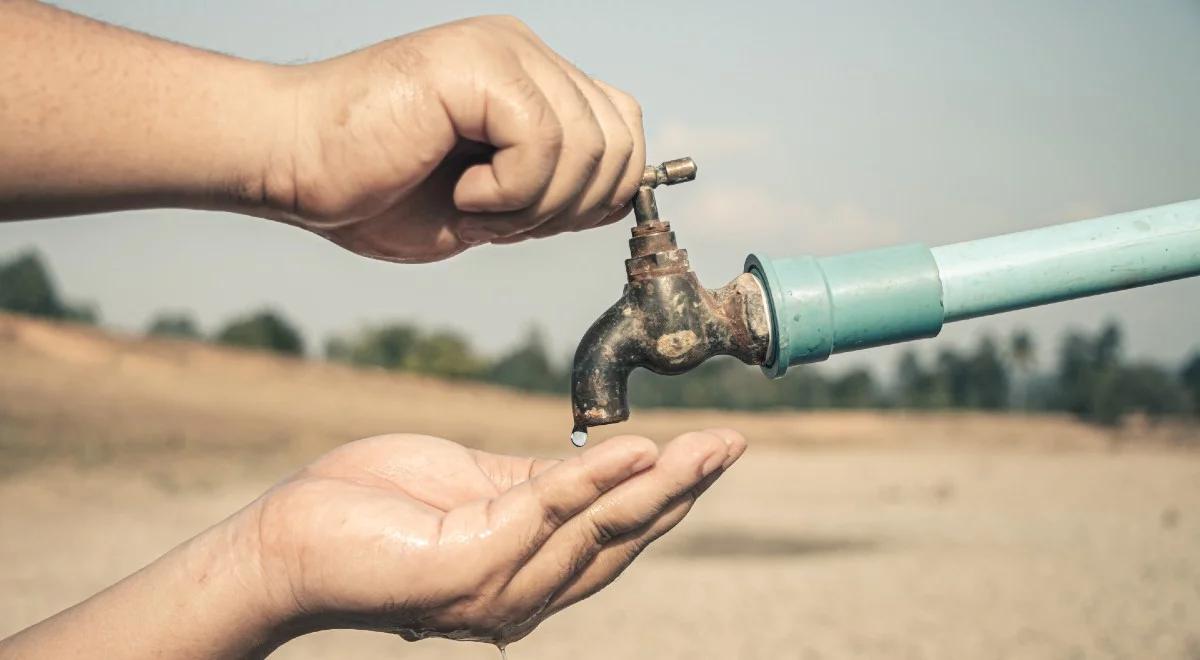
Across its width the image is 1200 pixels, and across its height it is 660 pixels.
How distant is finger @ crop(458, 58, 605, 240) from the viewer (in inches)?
63.4

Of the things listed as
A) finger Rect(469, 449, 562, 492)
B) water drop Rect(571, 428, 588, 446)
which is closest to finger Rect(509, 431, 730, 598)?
A: water drop Rect(571, 428, 588, 446)

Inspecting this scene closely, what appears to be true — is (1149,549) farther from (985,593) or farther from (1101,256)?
(1101,256)

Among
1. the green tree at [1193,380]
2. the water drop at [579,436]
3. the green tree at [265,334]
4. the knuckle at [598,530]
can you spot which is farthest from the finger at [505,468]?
the green tree at [265,334]

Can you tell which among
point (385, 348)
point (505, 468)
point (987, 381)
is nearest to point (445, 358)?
point (385, 348)

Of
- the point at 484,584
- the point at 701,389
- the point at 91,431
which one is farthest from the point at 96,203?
the point at 701,389

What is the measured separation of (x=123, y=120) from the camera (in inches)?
59.3

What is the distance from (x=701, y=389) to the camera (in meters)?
30.5

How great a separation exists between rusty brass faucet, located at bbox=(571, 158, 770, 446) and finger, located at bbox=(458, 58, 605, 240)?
7.7 inches

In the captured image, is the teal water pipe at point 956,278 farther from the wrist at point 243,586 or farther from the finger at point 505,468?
the wrist at point 243,586

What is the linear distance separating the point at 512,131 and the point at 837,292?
57cm

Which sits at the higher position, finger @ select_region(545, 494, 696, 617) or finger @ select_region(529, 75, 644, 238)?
finger @ select_region(529, 75, 644, 238)

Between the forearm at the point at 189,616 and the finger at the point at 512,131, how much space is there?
0.72 metres

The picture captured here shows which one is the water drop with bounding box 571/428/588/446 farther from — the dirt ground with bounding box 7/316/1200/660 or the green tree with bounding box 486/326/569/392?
the green tree with bounding box 486/326/569/392

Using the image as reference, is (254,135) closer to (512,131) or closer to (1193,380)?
(512,131)
